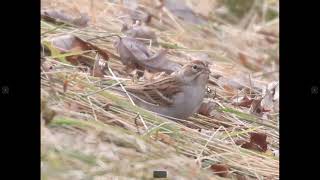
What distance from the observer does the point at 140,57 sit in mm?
3576

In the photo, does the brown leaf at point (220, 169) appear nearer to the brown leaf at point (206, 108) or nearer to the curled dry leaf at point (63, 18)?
the brown leaf at point (206, 108)

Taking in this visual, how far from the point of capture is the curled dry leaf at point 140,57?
11.7 feet

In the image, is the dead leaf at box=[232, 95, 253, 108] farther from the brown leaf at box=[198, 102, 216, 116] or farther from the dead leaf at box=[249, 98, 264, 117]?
the brown leaf at box=[198, 102, 216, 116]

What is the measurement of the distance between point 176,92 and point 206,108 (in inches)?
8.2

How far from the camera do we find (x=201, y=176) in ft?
11.5

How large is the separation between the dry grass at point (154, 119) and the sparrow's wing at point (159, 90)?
2.9 inches

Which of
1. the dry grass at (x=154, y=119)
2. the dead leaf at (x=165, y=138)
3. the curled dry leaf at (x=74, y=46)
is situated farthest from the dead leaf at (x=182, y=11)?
the dead leaf at (x=165, y=138)

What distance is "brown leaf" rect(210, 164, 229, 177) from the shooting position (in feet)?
11.5

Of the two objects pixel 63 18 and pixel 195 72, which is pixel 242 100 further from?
pixel 63 18

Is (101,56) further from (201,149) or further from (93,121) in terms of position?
(201,149)

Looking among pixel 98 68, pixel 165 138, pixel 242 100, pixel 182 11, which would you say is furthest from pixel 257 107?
pixel 98 68

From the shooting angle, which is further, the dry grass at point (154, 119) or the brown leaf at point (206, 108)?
the brown leaf at point (206, 108)

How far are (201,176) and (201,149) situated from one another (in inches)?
5.9
